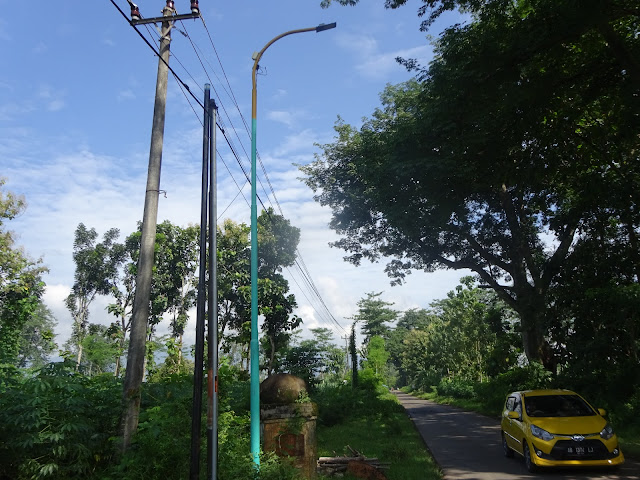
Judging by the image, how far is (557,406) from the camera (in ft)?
34.7

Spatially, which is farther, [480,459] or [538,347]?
[538,347]

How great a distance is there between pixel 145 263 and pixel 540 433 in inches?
335

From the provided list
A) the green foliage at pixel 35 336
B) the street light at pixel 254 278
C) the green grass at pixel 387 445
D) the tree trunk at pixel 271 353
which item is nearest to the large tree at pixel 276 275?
the tree trunk at pixel 271 353

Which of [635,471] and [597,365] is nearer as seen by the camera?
[635,471]

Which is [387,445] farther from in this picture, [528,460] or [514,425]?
[528,460]

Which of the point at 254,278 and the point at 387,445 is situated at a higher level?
the point at 254,278

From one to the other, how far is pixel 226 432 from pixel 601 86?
432 inches

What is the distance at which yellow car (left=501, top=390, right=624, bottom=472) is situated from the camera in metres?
9.16

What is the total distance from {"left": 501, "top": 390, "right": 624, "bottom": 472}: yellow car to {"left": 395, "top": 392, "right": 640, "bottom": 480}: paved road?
30cm

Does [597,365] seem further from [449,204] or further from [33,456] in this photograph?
[33,456]

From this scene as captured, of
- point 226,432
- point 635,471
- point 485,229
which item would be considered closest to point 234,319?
point 485,229

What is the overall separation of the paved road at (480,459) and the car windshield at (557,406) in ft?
3.66

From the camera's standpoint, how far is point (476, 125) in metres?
11.5

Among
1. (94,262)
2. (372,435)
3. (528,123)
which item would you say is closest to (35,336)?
(94,262)
